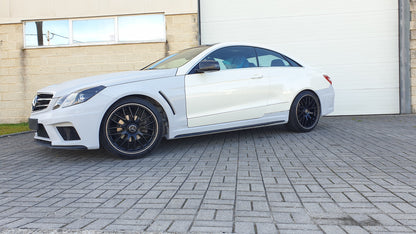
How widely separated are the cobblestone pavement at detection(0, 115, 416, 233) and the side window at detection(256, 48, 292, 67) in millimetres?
1373

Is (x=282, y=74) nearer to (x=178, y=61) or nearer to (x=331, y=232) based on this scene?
(x=178, y=61)

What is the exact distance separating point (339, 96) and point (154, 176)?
695cm

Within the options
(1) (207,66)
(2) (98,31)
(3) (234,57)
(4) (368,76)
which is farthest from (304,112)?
(2) (98,31)

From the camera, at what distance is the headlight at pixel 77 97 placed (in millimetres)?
3654

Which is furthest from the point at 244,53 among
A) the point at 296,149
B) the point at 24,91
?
the point at 24,91

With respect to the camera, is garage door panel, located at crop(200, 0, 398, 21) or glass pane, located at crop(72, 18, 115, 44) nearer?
garage door panel, located at crop(200, 0, 398, 21)

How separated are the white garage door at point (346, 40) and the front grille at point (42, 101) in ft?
20.2

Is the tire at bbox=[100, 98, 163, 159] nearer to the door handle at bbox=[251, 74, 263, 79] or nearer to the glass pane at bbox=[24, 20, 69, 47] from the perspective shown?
the door handle at bbox=[251, 74, 263, 79]

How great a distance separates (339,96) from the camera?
336 inches

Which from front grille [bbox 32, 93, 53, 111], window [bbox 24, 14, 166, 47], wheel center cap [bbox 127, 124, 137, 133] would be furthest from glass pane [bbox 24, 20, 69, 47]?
wheel center cap [bbox 127, 124, 137, 133]

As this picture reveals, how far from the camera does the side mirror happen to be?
4.26 m

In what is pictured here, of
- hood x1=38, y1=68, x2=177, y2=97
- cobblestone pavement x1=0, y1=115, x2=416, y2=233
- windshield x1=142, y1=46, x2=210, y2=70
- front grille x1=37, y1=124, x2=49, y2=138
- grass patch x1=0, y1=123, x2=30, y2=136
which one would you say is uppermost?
windshield x1=142, y1=46, x2=210, y2=70

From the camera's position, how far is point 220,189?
2664mm

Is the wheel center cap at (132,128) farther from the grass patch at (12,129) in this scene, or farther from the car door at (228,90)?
the grass patch at (12,129)
